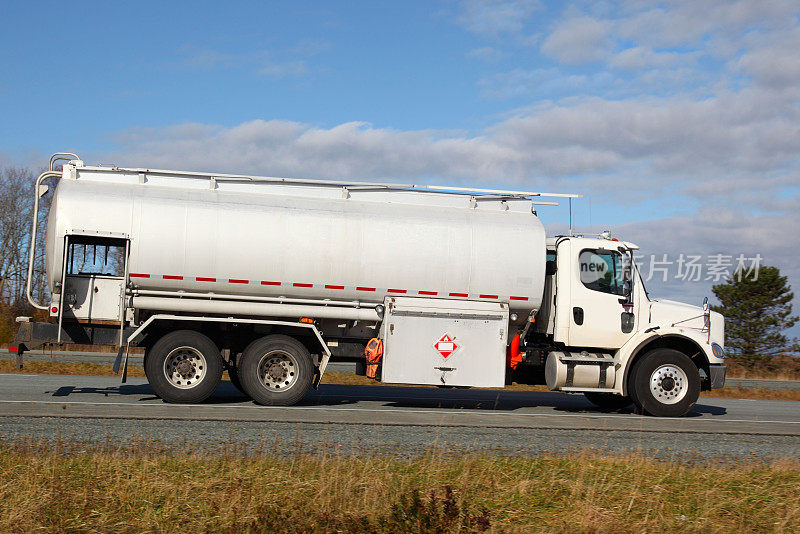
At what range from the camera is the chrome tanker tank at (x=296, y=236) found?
41.2 feet

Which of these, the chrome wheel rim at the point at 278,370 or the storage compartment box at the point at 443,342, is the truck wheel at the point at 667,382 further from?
the chrome wheel rim at the point at 278,370

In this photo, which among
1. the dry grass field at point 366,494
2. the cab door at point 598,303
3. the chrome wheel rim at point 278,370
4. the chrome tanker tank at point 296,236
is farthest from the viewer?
the cab door at point 598,303

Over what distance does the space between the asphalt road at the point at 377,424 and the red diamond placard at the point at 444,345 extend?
1048mm

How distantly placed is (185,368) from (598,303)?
750cm

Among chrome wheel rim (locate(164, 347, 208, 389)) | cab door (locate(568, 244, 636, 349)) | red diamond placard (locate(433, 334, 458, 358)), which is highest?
cab door (locate(568, 244, 636, 349))

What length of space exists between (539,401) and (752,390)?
11.0m

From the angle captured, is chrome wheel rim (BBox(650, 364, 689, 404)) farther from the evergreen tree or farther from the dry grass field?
the evergreen tree

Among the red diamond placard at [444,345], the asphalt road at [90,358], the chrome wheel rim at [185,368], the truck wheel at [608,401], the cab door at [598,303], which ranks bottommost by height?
the asphalt road at [90,358]

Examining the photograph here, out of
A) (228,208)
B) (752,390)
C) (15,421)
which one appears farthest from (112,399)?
(752,390)

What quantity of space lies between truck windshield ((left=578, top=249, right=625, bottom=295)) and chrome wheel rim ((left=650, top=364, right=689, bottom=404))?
1.61 metres

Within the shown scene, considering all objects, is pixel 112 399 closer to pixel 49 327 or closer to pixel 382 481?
pixel 49 327

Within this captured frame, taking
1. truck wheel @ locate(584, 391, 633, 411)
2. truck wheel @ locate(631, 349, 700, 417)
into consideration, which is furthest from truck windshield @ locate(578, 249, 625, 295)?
truck wheel @ locate(584, 391, 633, 411)

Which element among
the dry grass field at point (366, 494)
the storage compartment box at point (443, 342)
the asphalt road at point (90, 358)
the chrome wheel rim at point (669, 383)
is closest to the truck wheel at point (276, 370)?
the storage compartment box at point (443, 342)

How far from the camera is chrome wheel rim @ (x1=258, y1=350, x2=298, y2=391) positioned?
13008mm
